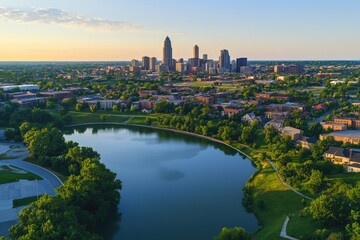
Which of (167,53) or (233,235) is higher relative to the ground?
(167,53)

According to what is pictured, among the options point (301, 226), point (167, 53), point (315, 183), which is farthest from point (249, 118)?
point (167, 53)

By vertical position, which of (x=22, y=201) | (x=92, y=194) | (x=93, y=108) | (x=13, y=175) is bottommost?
(x=22, y=201)

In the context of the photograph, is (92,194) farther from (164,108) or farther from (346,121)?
(164,108)

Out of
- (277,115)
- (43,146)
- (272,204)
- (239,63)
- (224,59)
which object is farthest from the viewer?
(224,59)

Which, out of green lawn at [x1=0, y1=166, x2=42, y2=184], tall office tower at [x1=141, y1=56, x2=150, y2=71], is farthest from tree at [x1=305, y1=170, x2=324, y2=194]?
tall office tower at [x1=141, y1=56, x2=150, y2=71]

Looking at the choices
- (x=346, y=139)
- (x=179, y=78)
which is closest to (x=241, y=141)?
(x=346, y=139)

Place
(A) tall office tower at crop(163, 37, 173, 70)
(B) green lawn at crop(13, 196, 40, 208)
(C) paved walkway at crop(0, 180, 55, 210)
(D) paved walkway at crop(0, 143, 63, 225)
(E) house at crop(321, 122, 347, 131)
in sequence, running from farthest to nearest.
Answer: (A) tall office tower at crop(163, 37, 173, 70), (E) house at crop(321, 122, 347, 131), (C) paved walkway at crop(0, 180, 55, 210), (B) green lawn at crop(13, 196, 40, 208), (D) paved walkway at crop(0, 143, 63, 225)

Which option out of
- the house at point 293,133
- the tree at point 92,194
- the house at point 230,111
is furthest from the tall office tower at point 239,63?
the tree at point 92,194

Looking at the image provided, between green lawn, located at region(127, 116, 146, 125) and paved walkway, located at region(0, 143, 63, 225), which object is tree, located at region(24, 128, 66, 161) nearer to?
paved walkway, located at region(0, 143, 63, 225)
